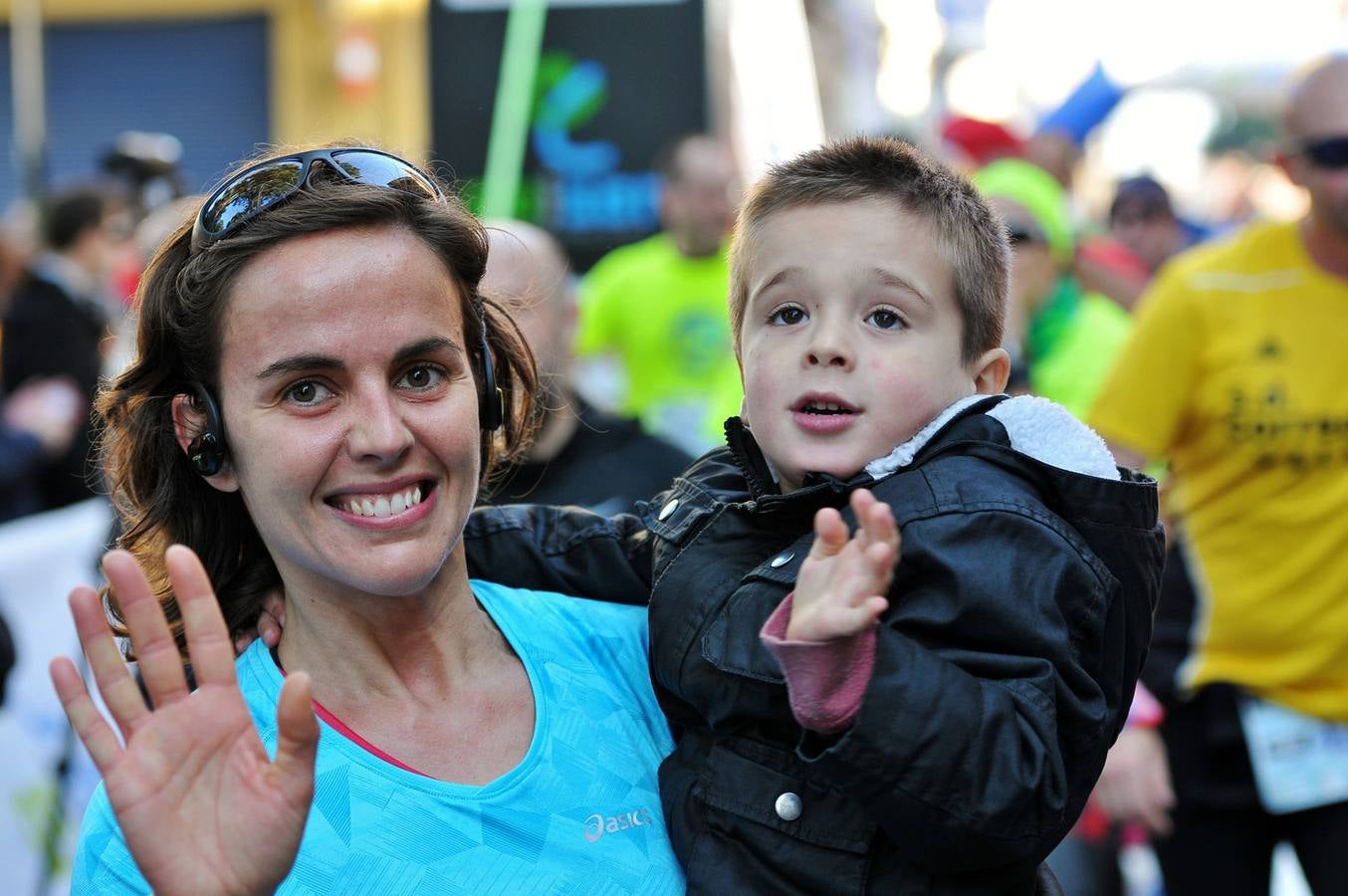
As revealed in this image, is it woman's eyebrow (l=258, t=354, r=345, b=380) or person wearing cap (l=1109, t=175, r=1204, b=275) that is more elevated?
woman's eyebrow (l=258, t=354, r=345, b=380)

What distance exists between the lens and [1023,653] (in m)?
2.11

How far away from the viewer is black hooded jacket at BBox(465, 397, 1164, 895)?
2.00 m

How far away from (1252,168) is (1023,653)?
16296 mm

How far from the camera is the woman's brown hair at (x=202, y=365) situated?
2283 mm

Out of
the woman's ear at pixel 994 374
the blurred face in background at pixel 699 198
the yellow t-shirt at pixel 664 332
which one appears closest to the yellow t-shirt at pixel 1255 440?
the woman's ear at pixel 994 374

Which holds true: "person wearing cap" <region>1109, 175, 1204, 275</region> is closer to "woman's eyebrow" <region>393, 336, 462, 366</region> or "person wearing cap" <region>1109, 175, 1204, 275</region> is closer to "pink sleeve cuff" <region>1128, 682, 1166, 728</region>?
"pink sleeve cuff" <region>1128, 682, 1166, 728</region>

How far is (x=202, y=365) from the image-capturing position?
2.34 metres

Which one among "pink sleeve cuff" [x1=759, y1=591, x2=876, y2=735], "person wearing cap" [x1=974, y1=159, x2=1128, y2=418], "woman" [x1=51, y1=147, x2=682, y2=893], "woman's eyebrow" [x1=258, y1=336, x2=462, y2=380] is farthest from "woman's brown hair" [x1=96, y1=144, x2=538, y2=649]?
"person wearing cap" [x1=974, y1=159, x2=1128, y2=418]

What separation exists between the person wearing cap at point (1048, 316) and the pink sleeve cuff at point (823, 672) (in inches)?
153

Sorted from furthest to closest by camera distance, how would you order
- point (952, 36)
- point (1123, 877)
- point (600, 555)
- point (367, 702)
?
1. point (952, 36)
2. point (1123, 877)
3. point (600, 555)
4. point (367, 702)

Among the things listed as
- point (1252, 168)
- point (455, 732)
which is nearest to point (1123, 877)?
point (455, 732)

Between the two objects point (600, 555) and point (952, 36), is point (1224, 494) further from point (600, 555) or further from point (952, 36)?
point (952, 36)

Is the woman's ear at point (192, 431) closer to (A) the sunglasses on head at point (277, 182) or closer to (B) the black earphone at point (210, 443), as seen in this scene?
(B) the black earphone at point (210, 443)

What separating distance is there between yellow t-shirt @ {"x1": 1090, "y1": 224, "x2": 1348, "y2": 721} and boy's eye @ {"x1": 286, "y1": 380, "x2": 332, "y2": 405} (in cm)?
253
